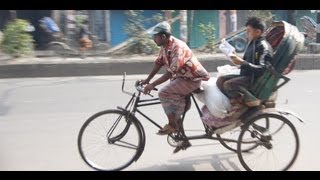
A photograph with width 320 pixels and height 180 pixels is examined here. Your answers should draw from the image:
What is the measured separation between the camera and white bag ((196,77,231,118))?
15.4 ft

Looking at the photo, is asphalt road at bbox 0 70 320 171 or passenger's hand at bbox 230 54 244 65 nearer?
passenger's hand at bbox 230 54 244 65

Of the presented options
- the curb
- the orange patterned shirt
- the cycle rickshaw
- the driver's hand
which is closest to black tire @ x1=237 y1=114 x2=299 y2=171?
the cycle rickshaw

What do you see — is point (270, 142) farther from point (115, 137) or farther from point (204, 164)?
point (115, 137)

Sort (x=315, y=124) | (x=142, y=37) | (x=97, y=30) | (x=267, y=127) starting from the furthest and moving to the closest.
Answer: (x=97, y=30)
(x=142, y=37)
(x=315, y=124)
(x=267, y=127)

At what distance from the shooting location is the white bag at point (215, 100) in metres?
4.68

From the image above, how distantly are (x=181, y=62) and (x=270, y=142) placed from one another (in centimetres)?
122

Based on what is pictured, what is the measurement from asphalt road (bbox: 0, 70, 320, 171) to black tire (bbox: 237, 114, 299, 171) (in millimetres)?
167

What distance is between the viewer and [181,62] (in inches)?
181

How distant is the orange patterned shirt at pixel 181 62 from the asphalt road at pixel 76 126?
916 mm

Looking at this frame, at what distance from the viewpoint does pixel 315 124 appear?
666cm

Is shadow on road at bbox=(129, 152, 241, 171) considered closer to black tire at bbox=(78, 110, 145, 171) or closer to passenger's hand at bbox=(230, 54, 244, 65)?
black tire at bbox=(78, 110, 145, 171)
